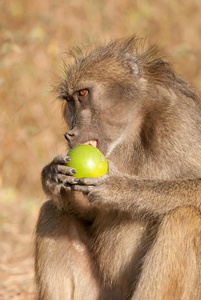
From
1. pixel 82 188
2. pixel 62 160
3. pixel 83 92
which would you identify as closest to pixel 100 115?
pixel 83 92

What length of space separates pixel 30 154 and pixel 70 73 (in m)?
3.61

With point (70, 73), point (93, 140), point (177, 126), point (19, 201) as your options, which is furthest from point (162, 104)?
point (19, 201)

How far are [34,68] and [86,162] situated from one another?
5.04 m

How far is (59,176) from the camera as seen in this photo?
3422 mm

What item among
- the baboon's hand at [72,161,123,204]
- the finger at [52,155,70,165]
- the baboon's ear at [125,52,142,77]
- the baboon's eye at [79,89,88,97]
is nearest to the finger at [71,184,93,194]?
the baboon's hand at [72,161,123,204]

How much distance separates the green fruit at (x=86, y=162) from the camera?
3311 mm

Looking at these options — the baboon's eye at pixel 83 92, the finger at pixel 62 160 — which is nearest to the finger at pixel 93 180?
the finger at pixel 62 160

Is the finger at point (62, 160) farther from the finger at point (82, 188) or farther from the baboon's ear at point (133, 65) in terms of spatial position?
the baboon's ear at point (133, 65)

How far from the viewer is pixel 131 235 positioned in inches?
145

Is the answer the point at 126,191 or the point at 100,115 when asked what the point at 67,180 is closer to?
the point at 126,191

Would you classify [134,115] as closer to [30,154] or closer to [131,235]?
[131,235]

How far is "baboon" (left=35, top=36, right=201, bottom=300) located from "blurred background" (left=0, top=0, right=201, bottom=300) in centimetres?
195

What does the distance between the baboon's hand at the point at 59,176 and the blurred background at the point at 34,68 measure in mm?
2352

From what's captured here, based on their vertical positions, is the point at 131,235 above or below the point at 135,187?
below
